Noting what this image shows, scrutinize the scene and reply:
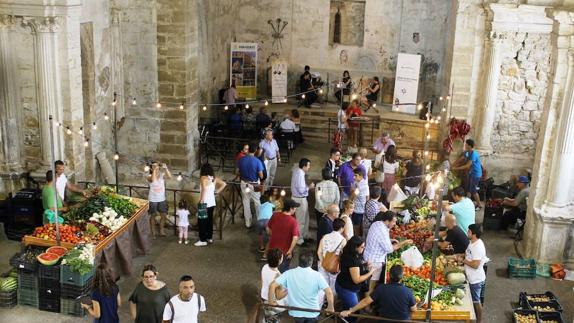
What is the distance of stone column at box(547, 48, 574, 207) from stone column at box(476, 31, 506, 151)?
12.4ft

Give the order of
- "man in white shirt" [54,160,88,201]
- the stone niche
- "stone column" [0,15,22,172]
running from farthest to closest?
1. the stone niche
2. "stone column" [0,15,22,172]
3. "man in white shirt" [54,160,88,201]

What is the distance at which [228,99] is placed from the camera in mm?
18109

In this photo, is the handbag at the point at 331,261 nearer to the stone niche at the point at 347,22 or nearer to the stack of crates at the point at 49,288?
the stack of crates at the point at 49,288

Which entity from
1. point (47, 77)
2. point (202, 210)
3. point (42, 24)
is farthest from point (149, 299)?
point (42, 24)

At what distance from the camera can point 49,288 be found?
9586mm

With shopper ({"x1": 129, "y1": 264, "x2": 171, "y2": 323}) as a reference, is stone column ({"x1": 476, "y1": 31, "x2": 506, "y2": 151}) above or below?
above

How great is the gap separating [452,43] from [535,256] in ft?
18.3

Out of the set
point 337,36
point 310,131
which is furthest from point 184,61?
point 337,36

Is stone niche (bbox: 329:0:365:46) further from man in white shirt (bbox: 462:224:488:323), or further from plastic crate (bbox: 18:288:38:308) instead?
plastic crate (bbox: 18:288:38:308)

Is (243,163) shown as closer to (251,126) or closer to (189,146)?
(189,146)

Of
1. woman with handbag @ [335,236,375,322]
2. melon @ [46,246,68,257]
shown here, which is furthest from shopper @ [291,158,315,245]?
melon @ [46,246,68,257]

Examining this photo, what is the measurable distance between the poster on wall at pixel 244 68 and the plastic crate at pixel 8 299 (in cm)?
1069

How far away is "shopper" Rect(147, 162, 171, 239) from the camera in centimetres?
1165

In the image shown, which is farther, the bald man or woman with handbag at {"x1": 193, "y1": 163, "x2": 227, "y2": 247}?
woman with handbag at {"x1": 193, "y1": 163, "x2": 227, "y2": 247}
